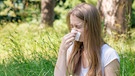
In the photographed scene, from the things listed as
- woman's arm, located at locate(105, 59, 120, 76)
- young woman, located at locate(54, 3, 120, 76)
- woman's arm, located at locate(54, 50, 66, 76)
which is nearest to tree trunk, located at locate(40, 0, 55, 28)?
woman's arm, located at locate(54, 50, 66, 76)

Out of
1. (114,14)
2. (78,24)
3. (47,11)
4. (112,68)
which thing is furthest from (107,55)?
(47,11)

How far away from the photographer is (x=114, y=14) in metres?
8.45

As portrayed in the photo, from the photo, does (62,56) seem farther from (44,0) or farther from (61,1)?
(61,1)

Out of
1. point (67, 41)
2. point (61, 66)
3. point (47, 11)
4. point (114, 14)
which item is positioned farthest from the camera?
point (47, 11)

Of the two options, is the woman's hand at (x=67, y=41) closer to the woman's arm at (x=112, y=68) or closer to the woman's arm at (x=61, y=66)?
the woman's arm at (x=61, y=66)

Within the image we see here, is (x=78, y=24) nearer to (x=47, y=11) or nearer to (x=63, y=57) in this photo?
(x=63, y=57)

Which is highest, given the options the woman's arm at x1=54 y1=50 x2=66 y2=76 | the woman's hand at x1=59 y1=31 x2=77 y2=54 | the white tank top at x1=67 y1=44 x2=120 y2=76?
the woman's hand at x1=59 y1=31 x2=77 y2=54

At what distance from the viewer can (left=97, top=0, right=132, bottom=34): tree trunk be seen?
8250mm

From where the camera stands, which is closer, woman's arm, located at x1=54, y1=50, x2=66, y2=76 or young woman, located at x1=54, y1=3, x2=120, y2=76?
young woman, located at x1=54, y1=3, x2=120, y2=76

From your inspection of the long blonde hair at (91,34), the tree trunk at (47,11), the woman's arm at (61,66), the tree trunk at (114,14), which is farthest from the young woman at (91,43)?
the tree trunk at (47,11)

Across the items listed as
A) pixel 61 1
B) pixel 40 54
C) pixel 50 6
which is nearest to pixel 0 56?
pixel 40 54

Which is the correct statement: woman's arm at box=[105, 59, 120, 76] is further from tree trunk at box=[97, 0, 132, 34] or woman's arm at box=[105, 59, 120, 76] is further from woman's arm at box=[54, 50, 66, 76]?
tree trunk at box=[97, 0, 132, 34]

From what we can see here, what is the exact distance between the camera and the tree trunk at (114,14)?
8.25m

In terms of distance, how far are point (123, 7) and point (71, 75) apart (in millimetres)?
4844
